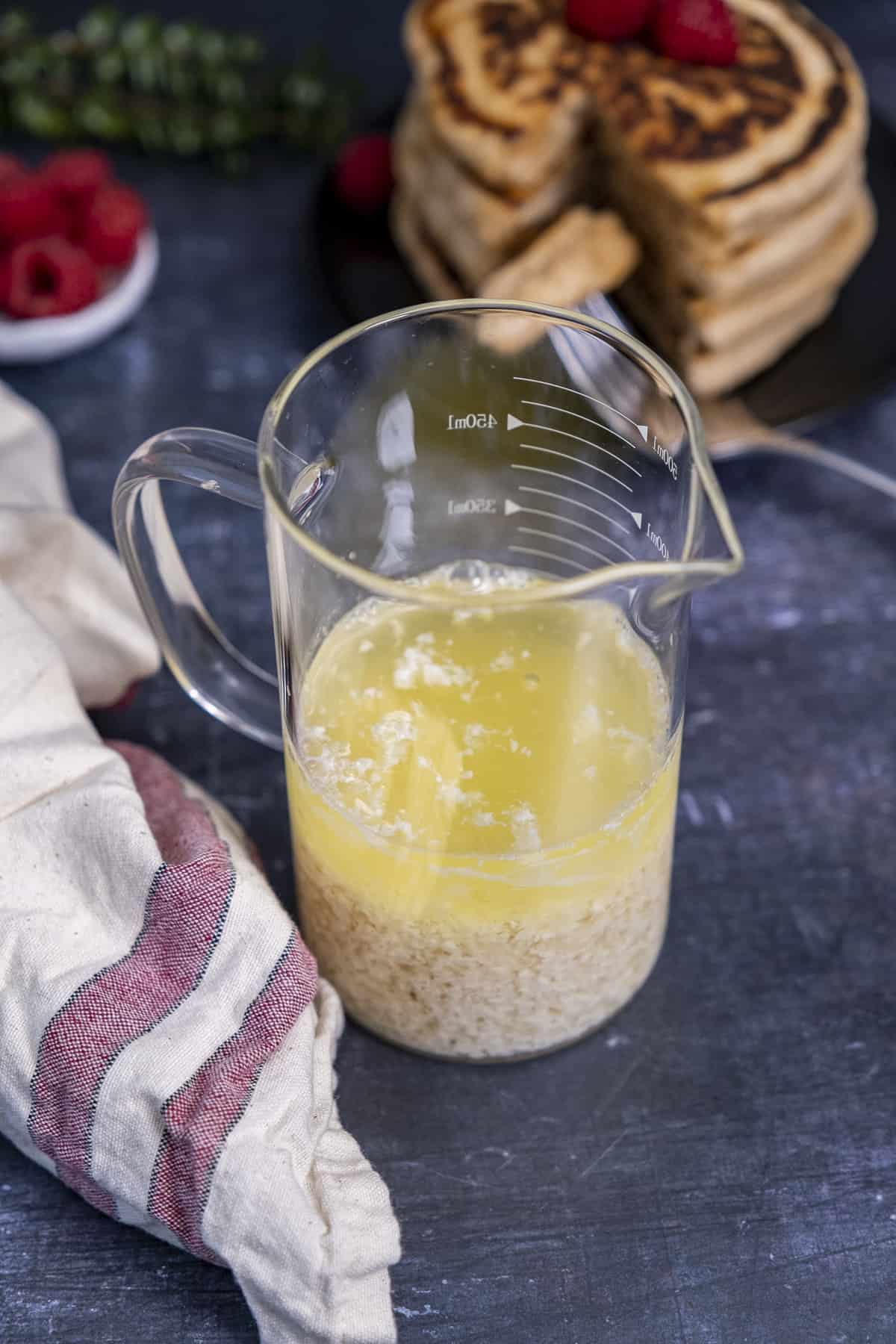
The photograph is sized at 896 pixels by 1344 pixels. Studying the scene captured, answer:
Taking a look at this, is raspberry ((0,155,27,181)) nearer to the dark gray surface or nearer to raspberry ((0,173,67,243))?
raspberry ((0,173,67,243))

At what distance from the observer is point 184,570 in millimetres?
1050

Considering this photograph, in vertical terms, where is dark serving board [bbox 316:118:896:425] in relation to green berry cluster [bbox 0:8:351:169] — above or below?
below

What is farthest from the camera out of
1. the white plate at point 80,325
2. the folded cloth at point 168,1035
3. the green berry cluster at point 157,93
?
the green berry cluster at point 157,93

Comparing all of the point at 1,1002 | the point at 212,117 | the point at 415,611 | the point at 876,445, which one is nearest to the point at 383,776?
the point at 415,611

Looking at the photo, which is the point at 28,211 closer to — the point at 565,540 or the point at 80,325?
the point at 80,325

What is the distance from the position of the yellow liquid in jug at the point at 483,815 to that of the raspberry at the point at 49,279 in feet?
2.19

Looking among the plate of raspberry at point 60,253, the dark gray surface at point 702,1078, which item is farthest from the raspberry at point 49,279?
the dark gray surface at point 702,1078

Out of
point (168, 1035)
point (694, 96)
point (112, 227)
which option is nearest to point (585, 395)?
point (168, 1035)

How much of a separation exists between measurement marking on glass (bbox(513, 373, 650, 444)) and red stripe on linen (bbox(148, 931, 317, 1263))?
0.40m

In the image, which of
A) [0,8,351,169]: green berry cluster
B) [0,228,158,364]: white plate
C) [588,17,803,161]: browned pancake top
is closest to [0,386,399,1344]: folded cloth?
[0,228,158,364]: white plate

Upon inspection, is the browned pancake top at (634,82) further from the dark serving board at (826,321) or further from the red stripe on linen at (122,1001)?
the red stripe on linen at (122,1001)

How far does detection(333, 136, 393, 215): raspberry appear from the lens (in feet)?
4.93

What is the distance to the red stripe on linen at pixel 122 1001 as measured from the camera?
86 cm

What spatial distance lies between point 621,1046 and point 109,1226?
36 cm
